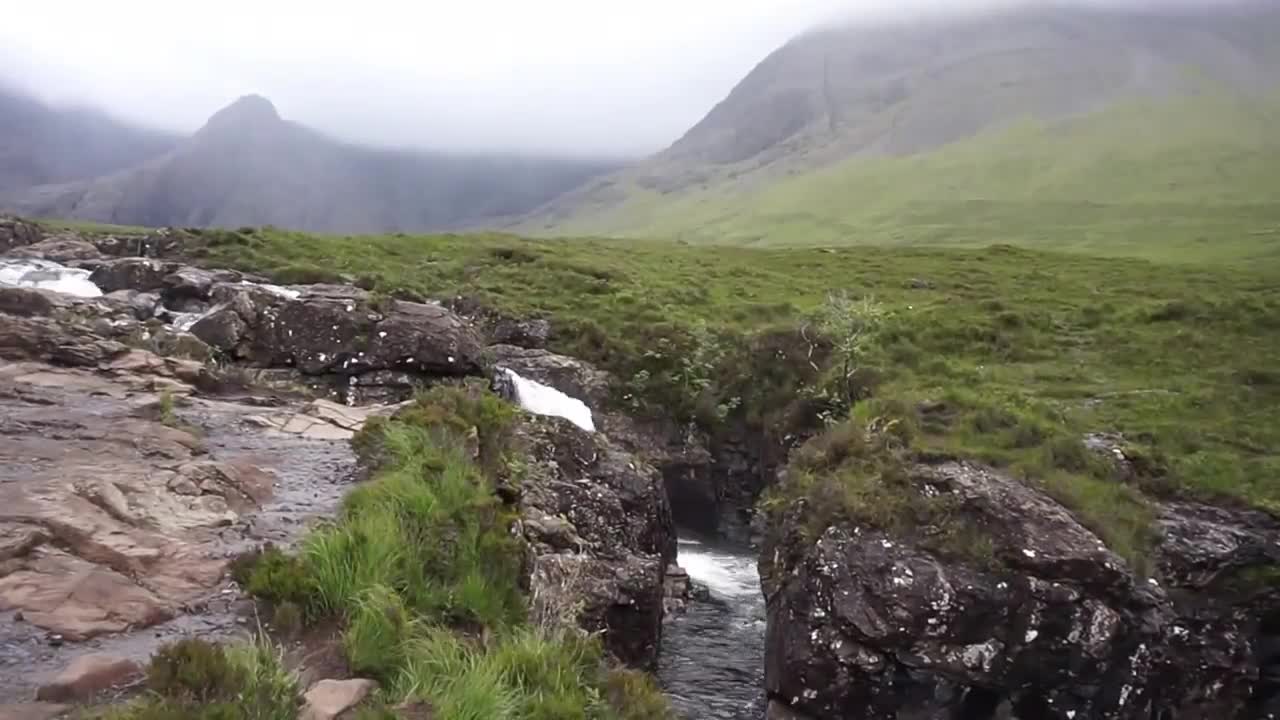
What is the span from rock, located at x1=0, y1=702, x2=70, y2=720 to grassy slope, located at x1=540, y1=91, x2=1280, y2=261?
9098cm

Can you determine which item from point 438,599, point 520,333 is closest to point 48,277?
point 520,333

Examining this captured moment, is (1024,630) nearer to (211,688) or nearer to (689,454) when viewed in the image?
(211,688)

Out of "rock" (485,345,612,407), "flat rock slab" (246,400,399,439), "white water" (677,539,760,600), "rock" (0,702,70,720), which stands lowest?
"white water" (677,539,760,600)

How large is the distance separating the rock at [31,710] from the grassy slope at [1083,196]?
91.0 meters

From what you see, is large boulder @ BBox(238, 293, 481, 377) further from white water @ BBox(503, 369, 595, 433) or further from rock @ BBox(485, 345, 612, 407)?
rock @ BBox(485, 345, 612, 407)

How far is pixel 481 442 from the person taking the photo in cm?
1588

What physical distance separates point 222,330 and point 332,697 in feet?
72.0

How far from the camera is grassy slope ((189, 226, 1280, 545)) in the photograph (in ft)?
88.9

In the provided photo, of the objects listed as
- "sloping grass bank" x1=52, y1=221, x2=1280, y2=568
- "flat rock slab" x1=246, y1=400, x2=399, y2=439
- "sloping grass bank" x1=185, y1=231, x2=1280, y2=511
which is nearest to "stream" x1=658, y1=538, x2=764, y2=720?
"sloping grass bank" x1=52, y1=221, x2=1280, y2=568

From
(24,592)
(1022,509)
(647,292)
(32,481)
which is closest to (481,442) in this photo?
(32,481)

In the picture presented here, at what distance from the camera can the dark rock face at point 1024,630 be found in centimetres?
2006

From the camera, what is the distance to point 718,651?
82.9 ft

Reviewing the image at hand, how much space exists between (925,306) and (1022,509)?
33050 mm

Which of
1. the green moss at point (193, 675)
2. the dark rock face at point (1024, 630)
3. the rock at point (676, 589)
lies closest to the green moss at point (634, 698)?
the green moss at point (193, 675)
